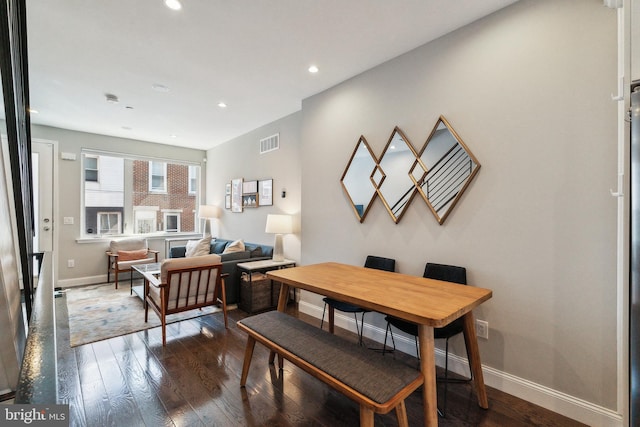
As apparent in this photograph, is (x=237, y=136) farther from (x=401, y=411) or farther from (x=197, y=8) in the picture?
(x=401, y=411)

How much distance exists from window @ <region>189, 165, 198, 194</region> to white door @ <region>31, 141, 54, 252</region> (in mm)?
2355

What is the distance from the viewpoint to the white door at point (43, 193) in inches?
180

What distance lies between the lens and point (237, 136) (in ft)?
18.0

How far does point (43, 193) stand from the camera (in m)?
4.67

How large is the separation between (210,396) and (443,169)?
2483 mm

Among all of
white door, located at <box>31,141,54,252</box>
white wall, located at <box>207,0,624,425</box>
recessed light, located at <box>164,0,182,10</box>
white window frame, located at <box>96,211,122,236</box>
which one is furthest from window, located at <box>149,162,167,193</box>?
white wall, located at <box>207,0,624,425</box>

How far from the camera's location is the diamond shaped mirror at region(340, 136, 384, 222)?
2.87 metres

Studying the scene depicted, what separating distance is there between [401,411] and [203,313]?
2923mm

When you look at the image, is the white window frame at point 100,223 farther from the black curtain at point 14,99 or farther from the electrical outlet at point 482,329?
the electrical outlet at point 482,329

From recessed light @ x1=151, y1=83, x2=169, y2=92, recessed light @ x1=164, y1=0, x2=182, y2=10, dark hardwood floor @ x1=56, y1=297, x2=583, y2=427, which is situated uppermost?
recessed light @ x1=164, y1=0, x2=182, y2=10

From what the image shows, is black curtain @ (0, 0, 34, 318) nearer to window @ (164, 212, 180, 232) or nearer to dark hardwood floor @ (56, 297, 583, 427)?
dark hardwood floor @ (56, 297, 583, 427)

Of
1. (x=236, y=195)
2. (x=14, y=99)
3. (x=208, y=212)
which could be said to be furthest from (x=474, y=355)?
(x=208, y=212)

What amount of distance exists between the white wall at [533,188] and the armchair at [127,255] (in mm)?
4563

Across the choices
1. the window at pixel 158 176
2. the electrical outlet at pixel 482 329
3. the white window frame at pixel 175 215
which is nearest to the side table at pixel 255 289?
the electrical outlet at pixel 482 329
